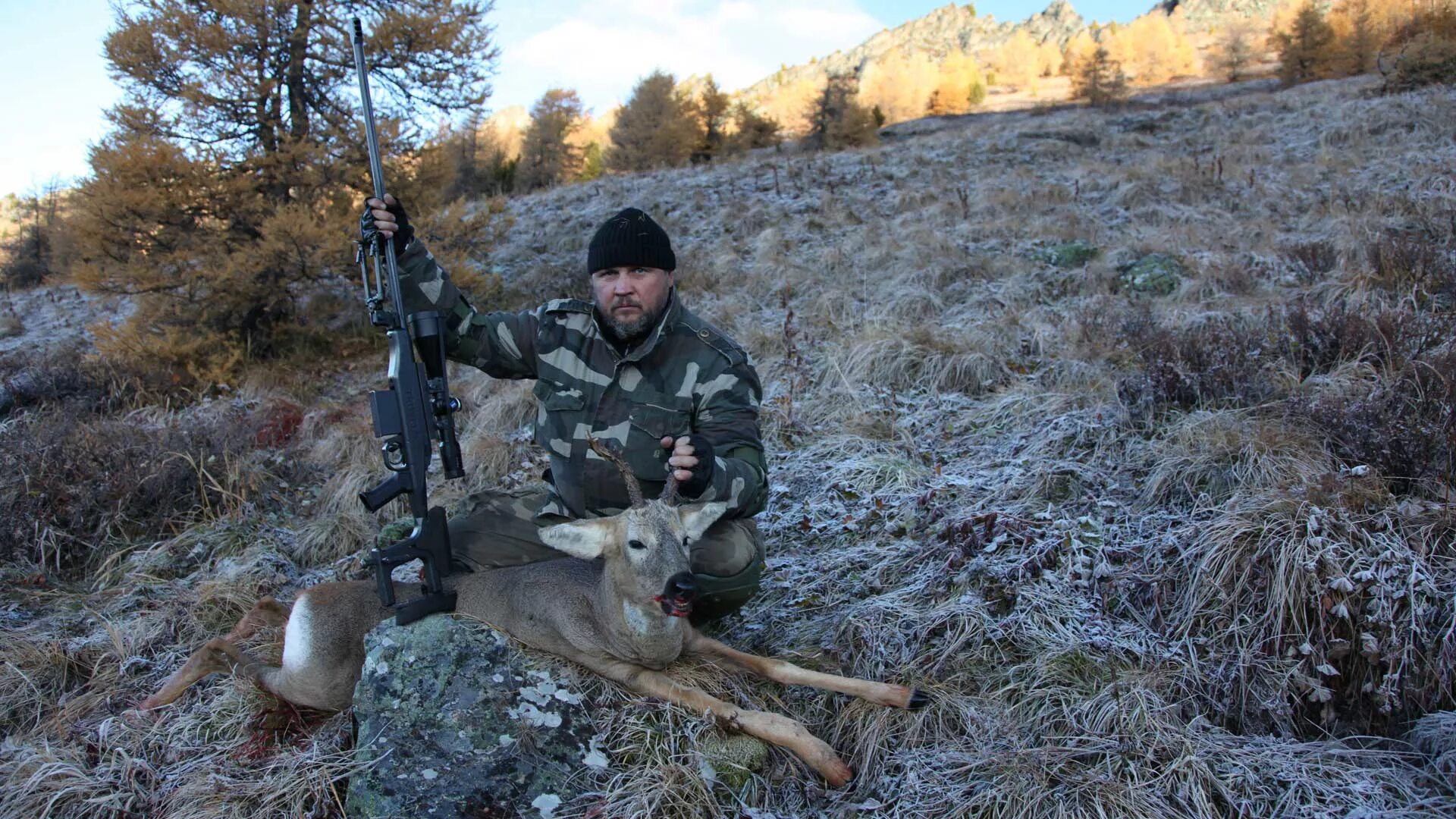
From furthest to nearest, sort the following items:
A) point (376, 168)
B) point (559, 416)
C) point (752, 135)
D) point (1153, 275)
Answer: point (752, 135) < point (1153, 275) < point (559, 416) < point (376, 168)

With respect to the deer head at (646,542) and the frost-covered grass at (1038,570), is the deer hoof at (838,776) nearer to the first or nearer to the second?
the frost-covered grass at (1038,570)

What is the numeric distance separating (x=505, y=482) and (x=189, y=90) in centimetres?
628

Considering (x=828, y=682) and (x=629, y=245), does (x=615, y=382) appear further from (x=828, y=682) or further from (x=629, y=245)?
(x=828, y=682)

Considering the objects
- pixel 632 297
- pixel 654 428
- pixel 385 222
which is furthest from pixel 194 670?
pixel 632 297

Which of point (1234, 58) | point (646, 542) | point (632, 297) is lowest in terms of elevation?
point (646, 542)

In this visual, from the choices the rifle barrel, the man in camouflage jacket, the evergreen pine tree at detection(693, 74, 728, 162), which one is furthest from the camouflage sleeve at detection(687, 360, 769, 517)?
the evergreen pine tree at detection(693, 74, 728, 162)

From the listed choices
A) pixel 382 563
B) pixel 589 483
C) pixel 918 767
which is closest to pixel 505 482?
pixel 589 483

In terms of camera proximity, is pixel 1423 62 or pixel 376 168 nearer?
pixel 376 168

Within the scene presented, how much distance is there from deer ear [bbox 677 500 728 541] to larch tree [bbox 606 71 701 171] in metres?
17.5

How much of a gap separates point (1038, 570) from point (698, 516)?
63.3 inches

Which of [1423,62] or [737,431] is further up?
[1423,62]

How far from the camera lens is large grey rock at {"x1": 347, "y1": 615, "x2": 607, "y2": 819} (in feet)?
8.81

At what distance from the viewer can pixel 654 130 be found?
19922 mm

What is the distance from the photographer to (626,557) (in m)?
2.90
